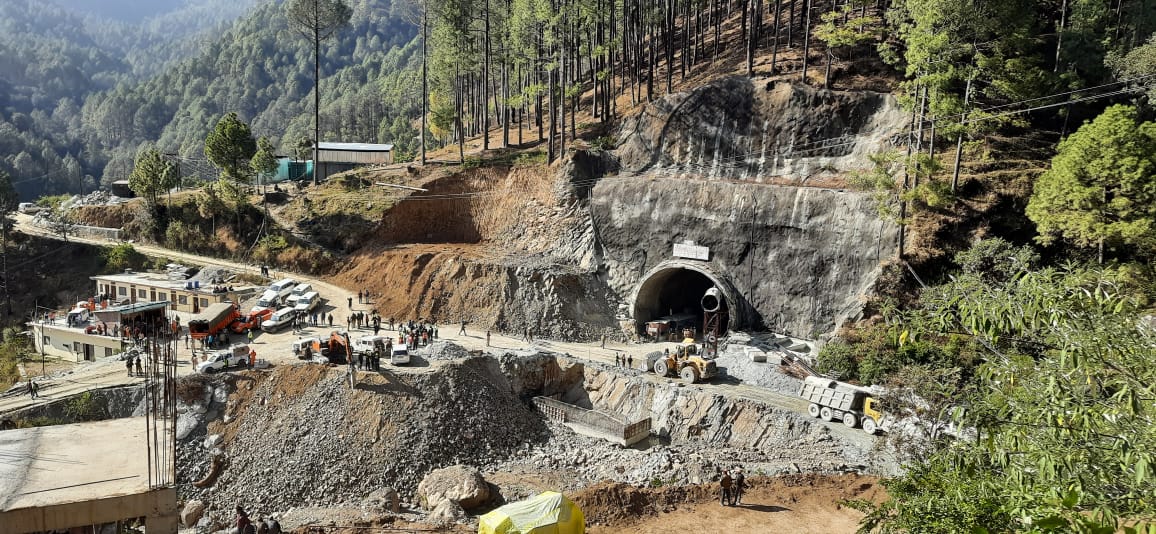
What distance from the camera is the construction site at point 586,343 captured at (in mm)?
30625

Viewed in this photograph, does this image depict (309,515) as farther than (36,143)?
No

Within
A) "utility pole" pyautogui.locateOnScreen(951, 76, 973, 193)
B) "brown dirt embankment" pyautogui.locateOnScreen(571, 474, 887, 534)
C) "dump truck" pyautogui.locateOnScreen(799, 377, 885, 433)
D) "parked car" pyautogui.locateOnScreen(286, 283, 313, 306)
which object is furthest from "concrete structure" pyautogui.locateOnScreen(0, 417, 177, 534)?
"utility pole" pyautogui.locateOnScreen(951, 76, 973, 193)

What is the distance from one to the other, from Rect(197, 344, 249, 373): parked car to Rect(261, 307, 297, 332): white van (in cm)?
595

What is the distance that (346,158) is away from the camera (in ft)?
229

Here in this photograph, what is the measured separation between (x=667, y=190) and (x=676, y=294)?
24.7ft

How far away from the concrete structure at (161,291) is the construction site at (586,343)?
0.65 m

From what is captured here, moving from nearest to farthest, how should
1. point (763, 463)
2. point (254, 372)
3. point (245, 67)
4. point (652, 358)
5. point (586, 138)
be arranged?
1. point (763, 463)
2. point (254, 372)
3. point (652, 358)
4. point (586, 138)
5. point (245, 67)

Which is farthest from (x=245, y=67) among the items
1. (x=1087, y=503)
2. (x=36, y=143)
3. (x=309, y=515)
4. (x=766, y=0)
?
(x=1087, y=503)

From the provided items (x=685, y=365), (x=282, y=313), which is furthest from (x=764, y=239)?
(x=282, y=313)

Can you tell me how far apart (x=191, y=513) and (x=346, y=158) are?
45696 millimetres

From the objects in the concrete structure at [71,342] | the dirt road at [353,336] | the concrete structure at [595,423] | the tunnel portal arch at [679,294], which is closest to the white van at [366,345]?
the dirt road at [353,336]

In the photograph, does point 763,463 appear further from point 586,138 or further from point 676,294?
point 586,138

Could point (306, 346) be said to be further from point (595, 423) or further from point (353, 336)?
point (595, 423)

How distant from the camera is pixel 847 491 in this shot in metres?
28.2
